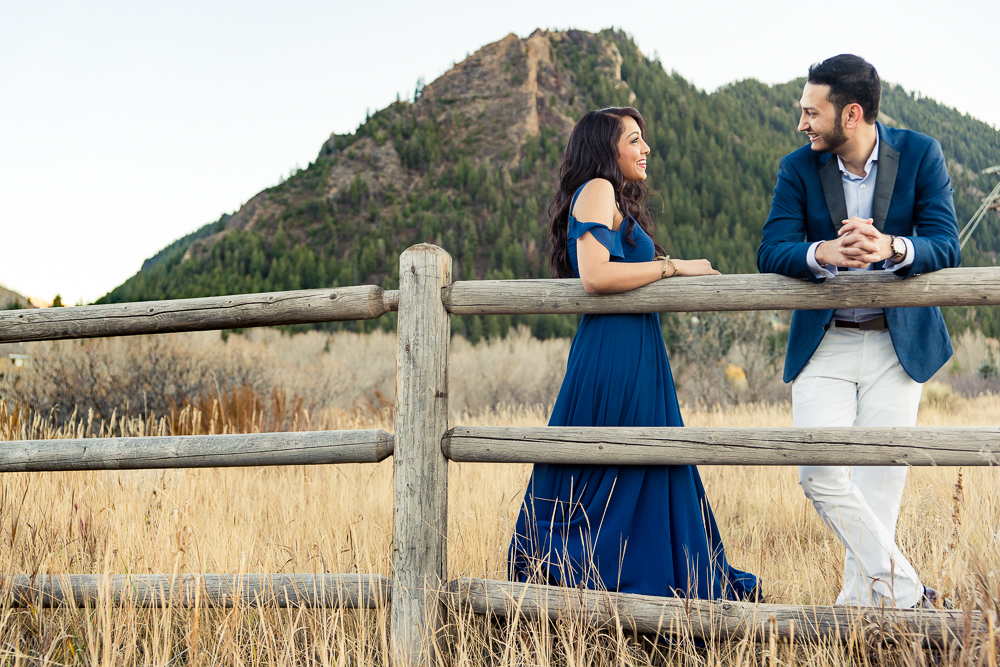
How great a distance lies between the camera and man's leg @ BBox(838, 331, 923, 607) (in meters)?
2.21

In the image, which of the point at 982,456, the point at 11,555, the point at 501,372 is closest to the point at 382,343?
the point at 501,372

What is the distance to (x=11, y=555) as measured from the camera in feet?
8.24

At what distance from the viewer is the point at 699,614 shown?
194cm

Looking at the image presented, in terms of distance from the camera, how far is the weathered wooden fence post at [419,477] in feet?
6.76

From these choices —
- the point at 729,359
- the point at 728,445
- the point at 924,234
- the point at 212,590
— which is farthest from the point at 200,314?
the point at 729,359

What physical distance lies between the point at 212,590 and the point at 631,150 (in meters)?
2.09

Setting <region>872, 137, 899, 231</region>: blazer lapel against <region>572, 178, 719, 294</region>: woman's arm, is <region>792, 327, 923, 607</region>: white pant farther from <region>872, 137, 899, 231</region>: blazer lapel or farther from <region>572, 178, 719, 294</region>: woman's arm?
<region>572, 178, 719, 294</region>: woman's arm

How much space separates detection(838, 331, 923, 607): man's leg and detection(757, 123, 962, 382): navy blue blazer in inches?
2.9

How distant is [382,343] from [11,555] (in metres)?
14.2

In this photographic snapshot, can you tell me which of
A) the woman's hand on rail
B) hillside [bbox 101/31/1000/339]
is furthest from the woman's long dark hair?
hillside [bbox 101/31/1000/339]

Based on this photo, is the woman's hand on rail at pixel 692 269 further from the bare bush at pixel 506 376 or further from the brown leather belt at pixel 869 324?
the bare bush at pixel 506 376

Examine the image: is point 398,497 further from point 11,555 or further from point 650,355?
point 11,555

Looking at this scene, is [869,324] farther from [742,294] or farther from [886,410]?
[742,294]

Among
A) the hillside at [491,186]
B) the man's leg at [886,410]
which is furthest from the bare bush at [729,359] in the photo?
the man's leg at [886,410]
